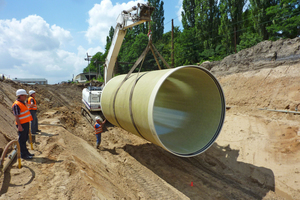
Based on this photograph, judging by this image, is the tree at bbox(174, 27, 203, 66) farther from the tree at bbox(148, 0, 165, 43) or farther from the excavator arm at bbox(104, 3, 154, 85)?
the excavator arm at bbox(104, 3, 154, 85)

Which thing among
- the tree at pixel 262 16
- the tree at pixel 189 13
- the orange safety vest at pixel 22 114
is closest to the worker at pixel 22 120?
the orange safety vest at pixel 22 114

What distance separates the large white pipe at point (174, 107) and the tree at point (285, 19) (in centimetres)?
1518

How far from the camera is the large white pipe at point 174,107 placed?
4746mm

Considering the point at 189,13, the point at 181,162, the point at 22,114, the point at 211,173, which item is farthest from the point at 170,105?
the point at 189,13

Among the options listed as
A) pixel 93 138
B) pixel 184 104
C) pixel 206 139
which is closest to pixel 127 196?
pixel 206 139

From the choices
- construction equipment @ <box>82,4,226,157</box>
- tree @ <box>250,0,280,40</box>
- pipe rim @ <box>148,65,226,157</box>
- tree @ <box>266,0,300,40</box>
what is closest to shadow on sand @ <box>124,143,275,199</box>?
construction equipment @ <box>82,4,226,157</box>

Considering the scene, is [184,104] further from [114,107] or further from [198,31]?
[198,31]

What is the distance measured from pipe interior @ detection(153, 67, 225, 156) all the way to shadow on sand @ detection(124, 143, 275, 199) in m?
0.72

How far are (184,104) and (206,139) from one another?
1606 mm

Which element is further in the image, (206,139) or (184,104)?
(184,104)

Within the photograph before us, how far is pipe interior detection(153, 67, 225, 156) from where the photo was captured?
5.63 meters

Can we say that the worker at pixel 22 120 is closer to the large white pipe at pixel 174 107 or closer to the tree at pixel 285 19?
the large white pipe at pixel 174 107

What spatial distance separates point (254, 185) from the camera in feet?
18.5

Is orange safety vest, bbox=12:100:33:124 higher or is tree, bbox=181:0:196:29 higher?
tree, bbox=181:0:196:29
